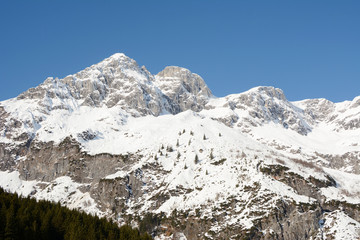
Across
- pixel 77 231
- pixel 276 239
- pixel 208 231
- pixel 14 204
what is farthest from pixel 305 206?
pixel 14 204

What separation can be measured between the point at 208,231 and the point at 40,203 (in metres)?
84.0

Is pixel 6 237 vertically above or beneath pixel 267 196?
beneath

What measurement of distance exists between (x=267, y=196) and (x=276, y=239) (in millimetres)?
21372

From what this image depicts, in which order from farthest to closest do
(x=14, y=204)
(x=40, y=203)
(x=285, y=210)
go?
(x=285, y=210) < (x=40, y=203) < (x=14, y=204)

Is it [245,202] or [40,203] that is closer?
[40,203]

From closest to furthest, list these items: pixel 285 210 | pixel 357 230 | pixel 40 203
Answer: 1. pixel 40 203
2. pixel 357 230
3. pixel 285 210

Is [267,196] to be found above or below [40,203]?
above

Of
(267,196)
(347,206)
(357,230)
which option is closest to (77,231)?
(267,196)

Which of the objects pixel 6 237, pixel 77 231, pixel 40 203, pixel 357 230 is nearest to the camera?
pixel 6 237

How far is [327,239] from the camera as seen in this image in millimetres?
175875

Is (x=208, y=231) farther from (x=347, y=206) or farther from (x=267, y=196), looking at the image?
(x=347, y=206)

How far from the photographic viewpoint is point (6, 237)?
104 meters

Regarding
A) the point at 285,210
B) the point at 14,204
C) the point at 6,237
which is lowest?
the point at 6,237

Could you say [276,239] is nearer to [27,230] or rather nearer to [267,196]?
[267,196]
